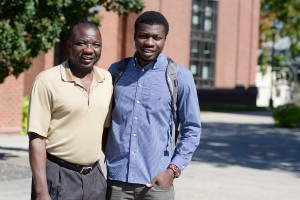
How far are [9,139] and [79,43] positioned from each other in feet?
49.1

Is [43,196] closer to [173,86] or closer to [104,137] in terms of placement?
[104,137]

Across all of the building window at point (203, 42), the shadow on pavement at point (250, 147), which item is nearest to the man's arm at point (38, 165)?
the shadow on pavement at point (250, 147)

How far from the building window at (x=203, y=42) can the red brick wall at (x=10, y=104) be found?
2759 centimetres

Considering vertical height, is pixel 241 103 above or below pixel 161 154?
below

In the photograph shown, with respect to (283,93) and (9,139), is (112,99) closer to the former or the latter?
(9,139)

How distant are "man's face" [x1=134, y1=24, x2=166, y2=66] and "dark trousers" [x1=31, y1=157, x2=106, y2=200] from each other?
2.49 feet

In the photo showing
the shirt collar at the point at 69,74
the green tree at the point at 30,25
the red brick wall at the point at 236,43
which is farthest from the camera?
the red brick wall at the point at 236,43

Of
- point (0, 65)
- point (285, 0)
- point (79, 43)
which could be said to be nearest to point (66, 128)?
point (79, 43)

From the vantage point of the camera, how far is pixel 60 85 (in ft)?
12.2

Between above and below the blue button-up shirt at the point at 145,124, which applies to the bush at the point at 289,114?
below

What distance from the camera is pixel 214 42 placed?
4784 cm

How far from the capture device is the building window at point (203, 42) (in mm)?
46406

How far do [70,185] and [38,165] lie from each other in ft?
0.84

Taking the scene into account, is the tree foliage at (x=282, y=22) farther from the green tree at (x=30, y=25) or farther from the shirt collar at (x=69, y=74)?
the shirt collar at (x=69, y=74)
